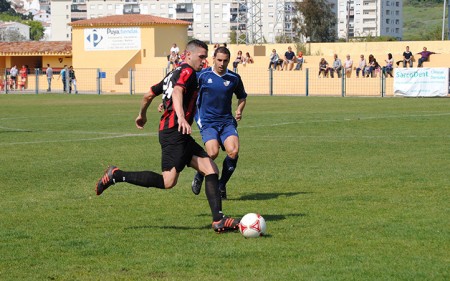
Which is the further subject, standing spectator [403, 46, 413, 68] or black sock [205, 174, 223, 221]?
standing spectator [403, 46, 413, 68]

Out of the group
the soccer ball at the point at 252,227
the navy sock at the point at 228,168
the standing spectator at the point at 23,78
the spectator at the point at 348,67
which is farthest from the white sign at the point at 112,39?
the soccer ball at the point at 252,227

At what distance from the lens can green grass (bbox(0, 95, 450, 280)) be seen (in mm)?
7641

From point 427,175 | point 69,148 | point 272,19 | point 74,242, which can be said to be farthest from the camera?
point 272,19

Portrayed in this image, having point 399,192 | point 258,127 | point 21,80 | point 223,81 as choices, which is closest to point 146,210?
point 223,81

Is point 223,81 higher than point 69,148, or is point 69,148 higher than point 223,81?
point 223,81

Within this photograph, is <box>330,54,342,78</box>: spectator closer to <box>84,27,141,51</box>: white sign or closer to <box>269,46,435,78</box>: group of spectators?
<box>269,46,435,78</box>: group of spectators

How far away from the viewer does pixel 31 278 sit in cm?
735

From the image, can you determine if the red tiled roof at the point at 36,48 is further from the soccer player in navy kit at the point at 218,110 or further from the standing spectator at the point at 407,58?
the soccer player in navy kit at the point at 218,110

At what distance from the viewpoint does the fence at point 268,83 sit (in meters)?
46.0

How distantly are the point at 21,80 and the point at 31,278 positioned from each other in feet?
181

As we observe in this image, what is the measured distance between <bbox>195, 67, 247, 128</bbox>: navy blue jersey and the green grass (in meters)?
1.03

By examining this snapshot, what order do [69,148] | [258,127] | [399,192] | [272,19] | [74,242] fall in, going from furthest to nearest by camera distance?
1. [272,19]
2. [258,127]
3. [69,148]
4. [399,192]
5. [74,242]

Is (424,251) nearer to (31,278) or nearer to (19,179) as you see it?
(31,278)

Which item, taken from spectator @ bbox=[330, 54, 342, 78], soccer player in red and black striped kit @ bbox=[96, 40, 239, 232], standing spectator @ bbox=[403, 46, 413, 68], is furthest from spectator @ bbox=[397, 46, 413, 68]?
soccer player in red and black striped kit @ bbox=[96, 40, 239, 232]
